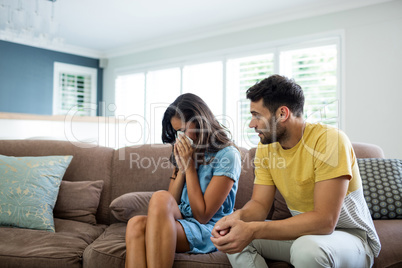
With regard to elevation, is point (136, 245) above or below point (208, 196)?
below

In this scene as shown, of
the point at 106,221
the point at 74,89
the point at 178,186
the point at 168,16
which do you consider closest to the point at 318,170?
the point at 178,186

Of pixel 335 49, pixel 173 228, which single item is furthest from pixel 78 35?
pixel 173 228

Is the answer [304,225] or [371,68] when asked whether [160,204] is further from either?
[371,68]

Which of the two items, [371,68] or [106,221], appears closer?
[106,221]

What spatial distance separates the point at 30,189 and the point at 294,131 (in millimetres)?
1467

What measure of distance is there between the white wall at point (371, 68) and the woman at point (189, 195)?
2.87 meters

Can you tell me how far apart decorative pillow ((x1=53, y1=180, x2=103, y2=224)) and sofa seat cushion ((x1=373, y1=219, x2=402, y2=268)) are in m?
1.50

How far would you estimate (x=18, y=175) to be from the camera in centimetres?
203

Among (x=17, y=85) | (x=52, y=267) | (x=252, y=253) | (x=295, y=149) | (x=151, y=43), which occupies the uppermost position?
(x=151, y=43)

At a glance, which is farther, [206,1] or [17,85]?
[17,85]

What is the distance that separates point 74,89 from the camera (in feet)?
22.6

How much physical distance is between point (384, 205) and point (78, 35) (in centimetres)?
551

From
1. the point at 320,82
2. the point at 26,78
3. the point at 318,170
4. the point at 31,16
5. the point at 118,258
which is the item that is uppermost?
the point at 31,16

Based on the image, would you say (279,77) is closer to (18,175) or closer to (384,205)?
(384,205)
